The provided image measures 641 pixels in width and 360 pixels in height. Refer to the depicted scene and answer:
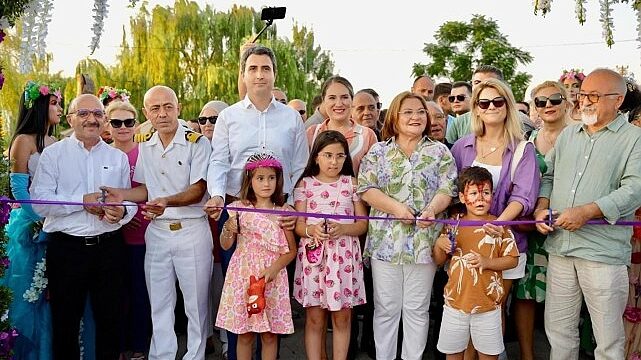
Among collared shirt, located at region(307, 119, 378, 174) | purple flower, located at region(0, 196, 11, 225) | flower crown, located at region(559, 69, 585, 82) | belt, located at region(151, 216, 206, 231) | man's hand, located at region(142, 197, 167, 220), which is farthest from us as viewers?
flower crown, located at region(559, 69, 585, 82)

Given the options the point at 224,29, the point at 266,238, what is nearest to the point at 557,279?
the point at 266,238

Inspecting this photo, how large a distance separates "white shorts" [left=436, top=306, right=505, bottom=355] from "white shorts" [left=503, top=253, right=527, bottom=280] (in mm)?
317

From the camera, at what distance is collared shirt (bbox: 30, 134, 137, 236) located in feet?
15.7

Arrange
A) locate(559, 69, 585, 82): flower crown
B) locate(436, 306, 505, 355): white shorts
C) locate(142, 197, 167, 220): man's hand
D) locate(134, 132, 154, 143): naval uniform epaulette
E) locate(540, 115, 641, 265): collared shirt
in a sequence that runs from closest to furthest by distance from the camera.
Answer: locate(540, 115, 641, 265): collared shirt
locate(436, 306, 505, 355): white shorts
locate(142, 197, 167, 220): man's hand
locate(134, 132, 154, 143): naval uniform epaulette
locate(559, 69, 585, 82): flower crown

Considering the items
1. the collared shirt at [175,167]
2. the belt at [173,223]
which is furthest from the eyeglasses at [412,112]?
the belt at [173,223]

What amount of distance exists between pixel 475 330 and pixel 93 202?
3.04m

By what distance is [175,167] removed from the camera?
5141 millimetres

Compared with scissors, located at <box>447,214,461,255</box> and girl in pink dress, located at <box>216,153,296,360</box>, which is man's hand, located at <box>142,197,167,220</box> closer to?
girl in pink dress, located at <box>216,153,296,360</box>

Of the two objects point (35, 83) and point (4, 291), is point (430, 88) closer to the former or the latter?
point (35, 83)

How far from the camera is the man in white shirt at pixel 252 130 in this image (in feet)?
17.0

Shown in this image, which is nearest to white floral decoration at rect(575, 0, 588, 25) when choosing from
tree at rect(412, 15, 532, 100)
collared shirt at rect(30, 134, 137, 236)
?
collared shirt at rect(30, 134, 137, 236)

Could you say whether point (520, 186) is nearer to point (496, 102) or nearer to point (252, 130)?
point (496, 102)

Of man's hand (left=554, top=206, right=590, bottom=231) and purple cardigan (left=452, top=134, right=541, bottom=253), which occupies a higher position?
purple cardigan (left=452, top=134, right=541, bottom=253)

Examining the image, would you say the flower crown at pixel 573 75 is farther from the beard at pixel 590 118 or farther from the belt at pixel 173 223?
the belt at pixel 173 223
